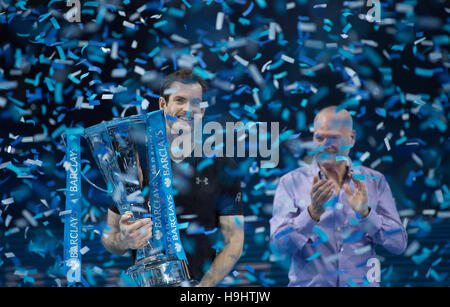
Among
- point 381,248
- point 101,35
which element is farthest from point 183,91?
point 381,248

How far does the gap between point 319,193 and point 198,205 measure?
0.40 meters

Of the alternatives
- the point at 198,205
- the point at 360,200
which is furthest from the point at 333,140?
the point at 198,205

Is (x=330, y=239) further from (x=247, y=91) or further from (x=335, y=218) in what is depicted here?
(x=247, y=91)

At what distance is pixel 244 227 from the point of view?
77.2 inches

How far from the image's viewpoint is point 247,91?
2.02 meters

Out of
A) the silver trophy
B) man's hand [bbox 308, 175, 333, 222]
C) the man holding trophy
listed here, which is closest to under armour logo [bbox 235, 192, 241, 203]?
the man holding trophy

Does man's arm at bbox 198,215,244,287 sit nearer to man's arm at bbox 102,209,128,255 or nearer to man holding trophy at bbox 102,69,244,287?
man holding trophy at bbox 102,69,244,287

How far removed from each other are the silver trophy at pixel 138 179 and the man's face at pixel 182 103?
0.83 feet

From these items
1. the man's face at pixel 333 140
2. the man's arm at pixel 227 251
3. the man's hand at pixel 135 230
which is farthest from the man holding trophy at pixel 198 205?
the man's face at pixel 333 140

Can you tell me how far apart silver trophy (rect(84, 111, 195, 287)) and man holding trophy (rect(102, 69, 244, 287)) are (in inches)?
7.2

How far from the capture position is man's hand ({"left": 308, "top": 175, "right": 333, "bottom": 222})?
69.8 inches

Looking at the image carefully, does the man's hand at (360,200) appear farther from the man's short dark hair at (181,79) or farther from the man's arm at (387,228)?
the man's short dark hair at (181,79)

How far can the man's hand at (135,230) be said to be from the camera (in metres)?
1.51
